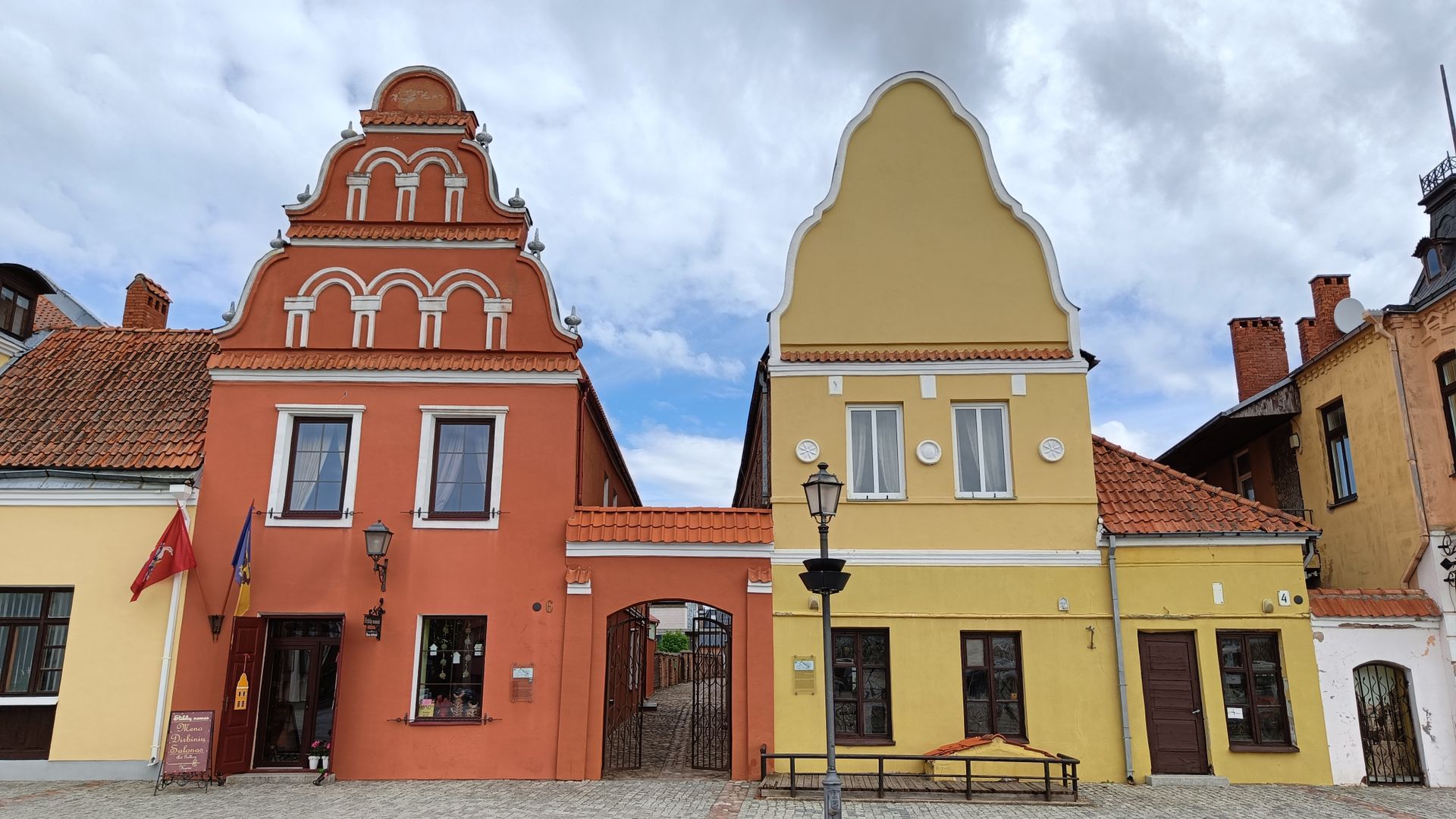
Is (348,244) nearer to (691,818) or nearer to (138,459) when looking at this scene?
(138,459)

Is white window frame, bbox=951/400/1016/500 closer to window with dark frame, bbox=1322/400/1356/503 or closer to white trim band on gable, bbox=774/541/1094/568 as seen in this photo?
white trim band on gable, bbox=774/541/1094/568

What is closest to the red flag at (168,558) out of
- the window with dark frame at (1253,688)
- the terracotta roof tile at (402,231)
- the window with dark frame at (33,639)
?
the window with dark frame at (33,639)

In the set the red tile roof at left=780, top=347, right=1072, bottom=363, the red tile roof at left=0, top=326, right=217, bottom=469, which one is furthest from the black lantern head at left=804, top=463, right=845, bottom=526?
the red tile roof at left=0, top=326, right=217, bottom=469

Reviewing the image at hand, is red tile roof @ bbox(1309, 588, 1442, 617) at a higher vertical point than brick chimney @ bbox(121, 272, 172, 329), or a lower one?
lower

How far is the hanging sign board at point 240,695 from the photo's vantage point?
13.2 meters

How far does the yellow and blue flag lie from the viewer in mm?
13570

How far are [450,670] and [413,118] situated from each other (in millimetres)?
9271

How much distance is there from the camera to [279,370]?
1473cm

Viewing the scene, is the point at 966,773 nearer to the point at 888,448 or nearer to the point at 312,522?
the point at 888,448

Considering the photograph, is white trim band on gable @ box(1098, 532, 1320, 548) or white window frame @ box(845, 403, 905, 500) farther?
white window frame @ box(845, 403, 905, 500)

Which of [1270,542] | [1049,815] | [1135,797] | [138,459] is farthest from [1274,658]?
[138,459]

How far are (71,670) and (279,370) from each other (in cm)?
530

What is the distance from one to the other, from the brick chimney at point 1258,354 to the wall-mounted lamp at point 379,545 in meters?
18.7

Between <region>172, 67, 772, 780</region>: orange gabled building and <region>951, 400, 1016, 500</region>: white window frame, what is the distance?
10.7 ft
